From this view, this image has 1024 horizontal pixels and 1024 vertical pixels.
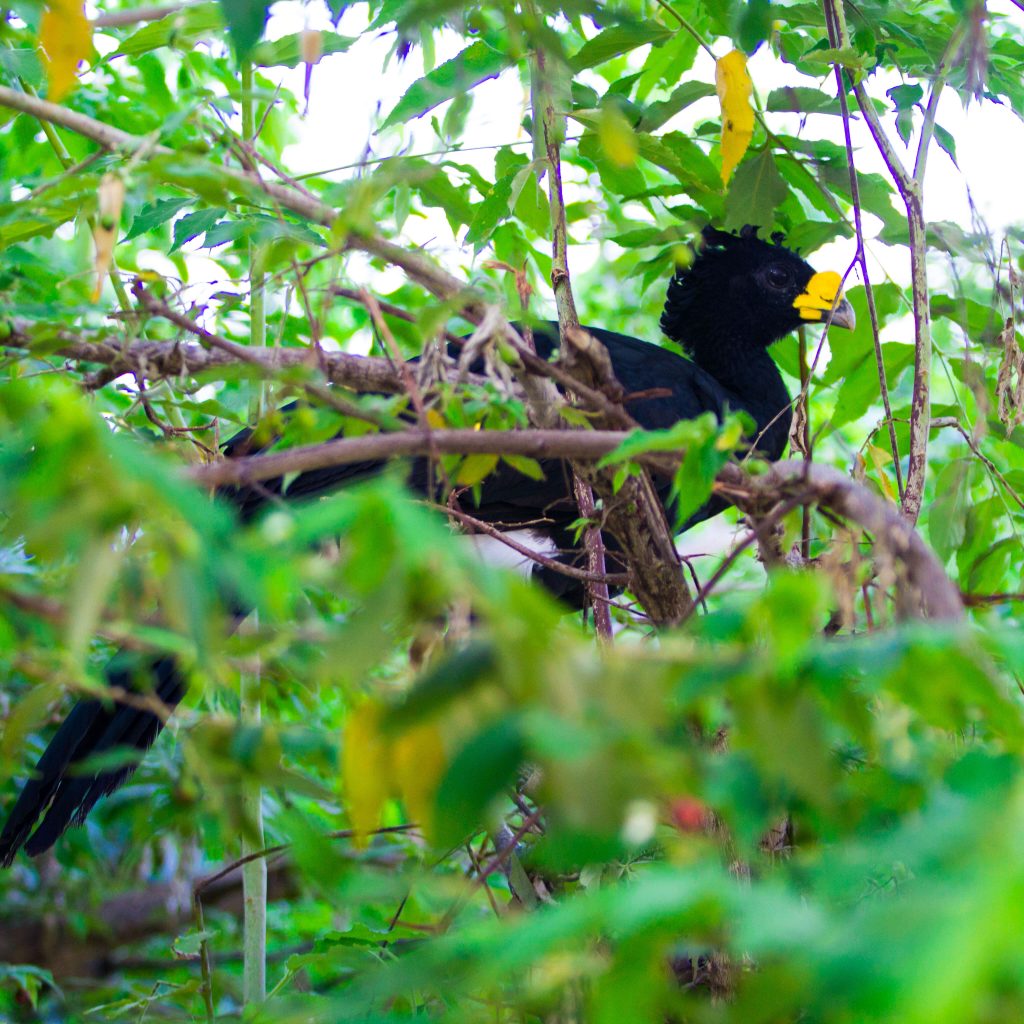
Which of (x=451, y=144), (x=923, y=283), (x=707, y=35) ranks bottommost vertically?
(x=923, y=283)

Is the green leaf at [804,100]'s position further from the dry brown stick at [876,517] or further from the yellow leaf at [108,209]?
the yellow leaf at [108,209]

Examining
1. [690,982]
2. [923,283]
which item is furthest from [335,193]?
[690,982]

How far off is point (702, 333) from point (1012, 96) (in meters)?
1.41

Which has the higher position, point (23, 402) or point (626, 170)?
point (626, 170)

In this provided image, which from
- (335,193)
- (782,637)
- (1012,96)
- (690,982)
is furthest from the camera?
(1012,96)

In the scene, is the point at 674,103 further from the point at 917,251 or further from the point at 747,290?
the point at 747,290

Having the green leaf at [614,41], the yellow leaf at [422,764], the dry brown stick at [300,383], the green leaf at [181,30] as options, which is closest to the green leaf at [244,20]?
the dry brown stick at [300,383]

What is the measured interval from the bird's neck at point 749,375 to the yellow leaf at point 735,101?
1.65 metres

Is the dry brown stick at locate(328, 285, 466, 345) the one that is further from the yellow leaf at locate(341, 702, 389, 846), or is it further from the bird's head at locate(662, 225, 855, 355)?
the bird's head at locate(662, 225, 855, 355)

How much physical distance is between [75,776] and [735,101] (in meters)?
1.35

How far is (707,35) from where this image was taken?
1.98 meters

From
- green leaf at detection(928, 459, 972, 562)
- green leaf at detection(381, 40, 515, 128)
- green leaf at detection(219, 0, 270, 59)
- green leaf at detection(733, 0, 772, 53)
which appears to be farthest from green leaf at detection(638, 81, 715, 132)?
green leaf at detection(219, 0, 270, 59)

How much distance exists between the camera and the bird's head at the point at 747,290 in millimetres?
2975

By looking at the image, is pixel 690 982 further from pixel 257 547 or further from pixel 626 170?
pixel 626 170
